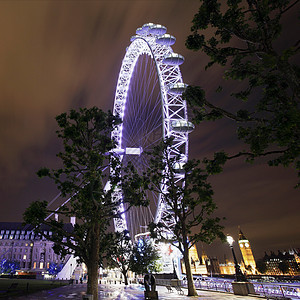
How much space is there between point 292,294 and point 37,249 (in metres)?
118

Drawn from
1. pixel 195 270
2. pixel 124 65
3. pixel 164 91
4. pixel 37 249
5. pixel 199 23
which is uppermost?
pixel 124 65

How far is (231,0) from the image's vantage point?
336 inches

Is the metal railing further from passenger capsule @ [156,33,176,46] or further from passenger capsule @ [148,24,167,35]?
passenger capsule @ [148,24,167,35]

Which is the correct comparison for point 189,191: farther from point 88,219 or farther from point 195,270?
point 195,270

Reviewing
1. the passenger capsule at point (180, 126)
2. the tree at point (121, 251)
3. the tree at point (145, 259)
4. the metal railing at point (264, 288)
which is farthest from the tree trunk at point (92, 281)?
the tree at point (145, 259)

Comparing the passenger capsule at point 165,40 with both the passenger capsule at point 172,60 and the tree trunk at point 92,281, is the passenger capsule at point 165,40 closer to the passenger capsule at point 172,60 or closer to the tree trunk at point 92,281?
the passenger capsule at point 172,60

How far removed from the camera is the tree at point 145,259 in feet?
150

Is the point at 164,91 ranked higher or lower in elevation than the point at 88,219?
higher

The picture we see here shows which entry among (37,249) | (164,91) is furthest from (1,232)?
(164,91)

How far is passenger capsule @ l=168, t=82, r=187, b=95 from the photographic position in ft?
105

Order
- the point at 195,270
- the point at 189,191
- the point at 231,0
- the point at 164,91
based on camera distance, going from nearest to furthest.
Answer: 1. the point at 231,0
2. the point at 189,191
3. the point at 164,91
4. the point at 195,270

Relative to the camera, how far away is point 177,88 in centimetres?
3191

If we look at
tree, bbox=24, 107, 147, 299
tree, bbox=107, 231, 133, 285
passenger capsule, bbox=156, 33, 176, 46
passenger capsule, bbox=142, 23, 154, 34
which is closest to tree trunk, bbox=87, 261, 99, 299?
tree, bbox=24, 107, 147, 299

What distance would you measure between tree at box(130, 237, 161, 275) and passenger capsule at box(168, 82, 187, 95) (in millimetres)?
30805
